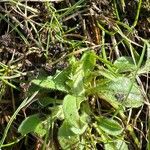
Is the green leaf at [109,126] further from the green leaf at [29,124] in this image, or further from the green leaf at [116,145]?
the green leaf at [29,124]

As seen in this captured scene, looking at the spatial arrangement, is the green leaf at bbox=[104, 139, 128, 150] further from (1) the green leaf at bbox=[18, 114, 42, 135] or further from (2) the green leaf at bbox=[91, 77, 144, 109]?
(1) the green leaf at bbox=[18, 114, 42, 135]

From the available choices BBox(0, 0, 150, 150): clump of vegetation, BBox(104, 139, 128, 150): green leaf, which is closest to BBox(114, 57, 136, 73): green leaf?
BBox(0, 0, 150, 150): clump of vegetation

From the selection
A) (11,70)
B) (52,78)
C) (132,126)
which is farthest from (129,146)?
(11,70)

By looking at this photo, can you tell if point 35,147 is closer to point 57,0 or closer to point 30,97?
point 30,97

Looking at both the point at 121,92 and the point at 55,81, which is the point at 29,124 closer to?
the point at 55,81

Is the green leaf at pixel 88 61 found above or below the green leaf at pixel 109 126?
above

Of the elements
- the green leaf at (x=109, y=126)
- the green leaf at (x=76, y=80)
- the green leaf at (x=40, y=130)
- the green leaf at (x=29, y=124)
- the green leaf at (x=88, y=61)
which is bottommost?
the green leaf at (x=109, y=126)

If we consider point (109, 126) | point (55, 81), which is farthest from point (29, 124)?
point (109, 126)

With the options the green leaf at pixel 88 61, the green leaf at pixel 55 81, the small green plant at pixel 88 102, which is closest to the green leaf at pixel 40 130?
the small green plant at pixel 88 102
